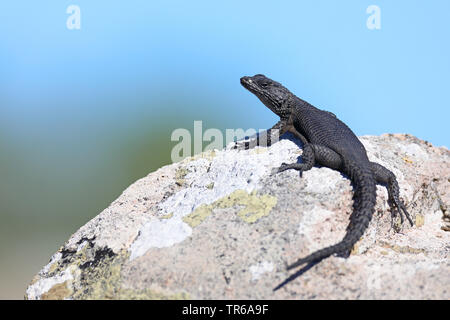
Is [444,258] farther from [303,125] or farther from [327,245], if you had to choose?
[303,125]

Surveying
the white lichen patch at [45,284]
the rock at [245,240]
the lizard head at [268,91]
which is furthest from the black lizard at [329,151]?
the white lichen patch at [45,284]

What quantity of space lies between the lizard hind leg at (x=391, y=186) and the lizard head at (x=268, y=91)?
198 centimetres

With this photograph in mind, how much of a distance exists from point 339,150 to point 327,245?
4.97 feet

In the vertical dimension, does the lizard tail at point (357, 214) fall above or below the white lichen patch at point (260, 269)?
above

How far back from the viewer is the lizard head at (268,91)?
6.90 m

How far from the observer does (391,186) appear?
17.3ft

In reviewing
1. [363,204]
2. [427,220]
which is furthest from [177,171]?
[427,220]

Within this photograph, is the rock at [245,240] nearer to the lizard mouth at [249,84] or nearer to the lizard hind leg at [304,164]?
the lizard hind leg at [304,164]

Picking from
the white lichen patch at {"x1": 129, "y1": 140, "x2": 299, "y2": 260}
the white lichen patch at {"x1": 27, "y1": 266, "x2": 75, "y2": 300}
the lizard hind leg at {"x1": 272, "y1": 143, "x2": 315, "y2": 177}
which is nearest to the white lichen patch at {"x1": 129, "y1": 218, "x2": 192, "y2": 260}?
the white lichen patch at {"x1": 129, "y1": 140, "x2": 299, "y2": 260}

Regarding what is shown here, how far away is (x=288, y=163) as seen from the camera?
206 inches

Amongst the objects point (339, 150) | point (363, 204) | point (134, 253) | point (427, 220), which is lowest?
point (427, 220)

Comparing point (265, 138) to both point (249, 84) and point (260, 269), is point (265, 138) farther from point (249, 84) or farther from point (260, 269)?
point (260, 269)

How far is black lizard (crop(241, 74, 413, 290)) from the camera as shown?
434 cm

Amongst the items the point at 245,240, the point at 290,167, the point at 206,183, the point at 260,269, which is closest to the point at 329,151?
the point at 290,167
